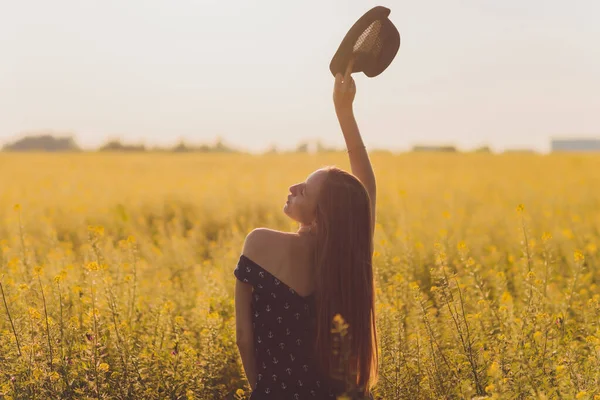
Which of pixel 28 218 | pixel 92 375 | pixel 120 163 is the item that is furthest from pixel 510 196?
pixel 120 163

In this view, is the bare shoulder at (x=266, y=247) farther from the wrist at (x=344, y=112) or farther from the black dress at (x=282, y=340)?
the wrist at (x=344, y=112)

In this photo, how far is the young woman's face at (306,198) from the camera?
2.88m

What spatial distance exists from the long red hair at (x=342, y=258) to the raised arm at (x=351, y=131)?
506mm

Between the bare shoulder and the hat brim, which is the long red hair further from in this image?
the hat brim

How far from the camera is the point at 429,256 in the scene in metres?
7.79

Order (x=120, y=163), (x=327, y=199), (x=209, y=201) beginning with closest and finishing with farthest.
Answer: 1. (x=327, y=199)
2. (x=209, y=201)
3. (x=120, y=163)

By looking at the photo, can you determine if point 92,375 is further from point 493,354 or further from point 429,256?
point 429,256

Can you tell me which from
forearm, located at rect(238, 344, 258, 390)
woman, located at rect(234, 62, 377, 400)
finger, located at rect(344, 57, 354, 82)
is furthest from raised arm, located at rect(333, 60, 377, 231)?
forearm, located at rect(238, 344, 258, 390)

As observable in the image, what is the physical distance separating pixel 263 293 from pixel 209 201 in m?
9.60

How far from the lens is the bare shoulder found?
9.59 feet

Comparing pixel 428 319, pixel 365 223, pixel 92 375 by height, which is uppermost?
pixel 365 223

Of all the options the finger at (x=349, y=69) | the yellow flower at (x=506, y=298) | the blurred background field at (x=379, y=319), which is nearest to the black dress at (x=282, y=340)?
the blurred background field at (x=379, y=319)

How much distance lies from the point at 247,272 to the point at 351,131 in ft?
2.95

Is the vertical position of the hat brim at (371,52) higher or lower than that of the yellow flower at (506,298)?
higher
